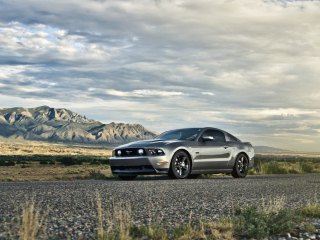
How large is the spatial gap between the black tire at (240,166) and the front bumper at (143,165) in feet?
10.5

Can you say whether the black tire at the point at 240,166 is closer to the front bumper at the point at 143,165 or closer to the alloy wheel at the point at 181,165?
the alloy wheel at the point at 181,165

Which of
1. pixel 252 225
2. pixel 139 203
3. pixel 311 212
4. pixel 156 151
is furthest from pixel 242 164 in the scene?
pixel 252 225

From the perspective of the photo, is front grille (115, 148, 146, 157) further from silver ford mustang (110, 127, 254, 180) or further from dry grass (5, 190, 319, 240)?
dry grass (5, 190, 319, 240)

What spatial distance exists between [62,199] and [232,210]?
294cm

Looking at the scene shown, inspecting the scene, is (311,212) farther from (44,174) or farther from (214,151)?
(44,174)

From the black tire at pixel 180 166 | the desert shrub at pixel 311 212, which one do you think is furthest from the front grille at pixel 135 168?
the desert shrub at pixel 311 212

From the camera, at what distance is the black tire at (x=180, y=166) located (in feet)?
36.2

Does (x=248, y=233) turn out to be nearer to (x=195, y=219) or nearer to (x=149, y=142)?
(x=195, y=219)

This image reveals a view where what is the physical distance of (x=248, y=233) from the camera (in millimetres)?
4363

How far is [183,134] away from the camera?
12.5 m

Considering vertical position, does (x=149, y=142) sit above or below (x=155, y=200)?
above

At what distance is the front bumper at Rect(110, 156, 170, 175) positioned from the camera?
423 inches

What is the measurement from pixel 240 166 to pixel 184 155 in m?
2.94

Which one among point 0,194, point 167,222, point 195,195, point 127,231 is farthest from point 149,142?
point 127,231
